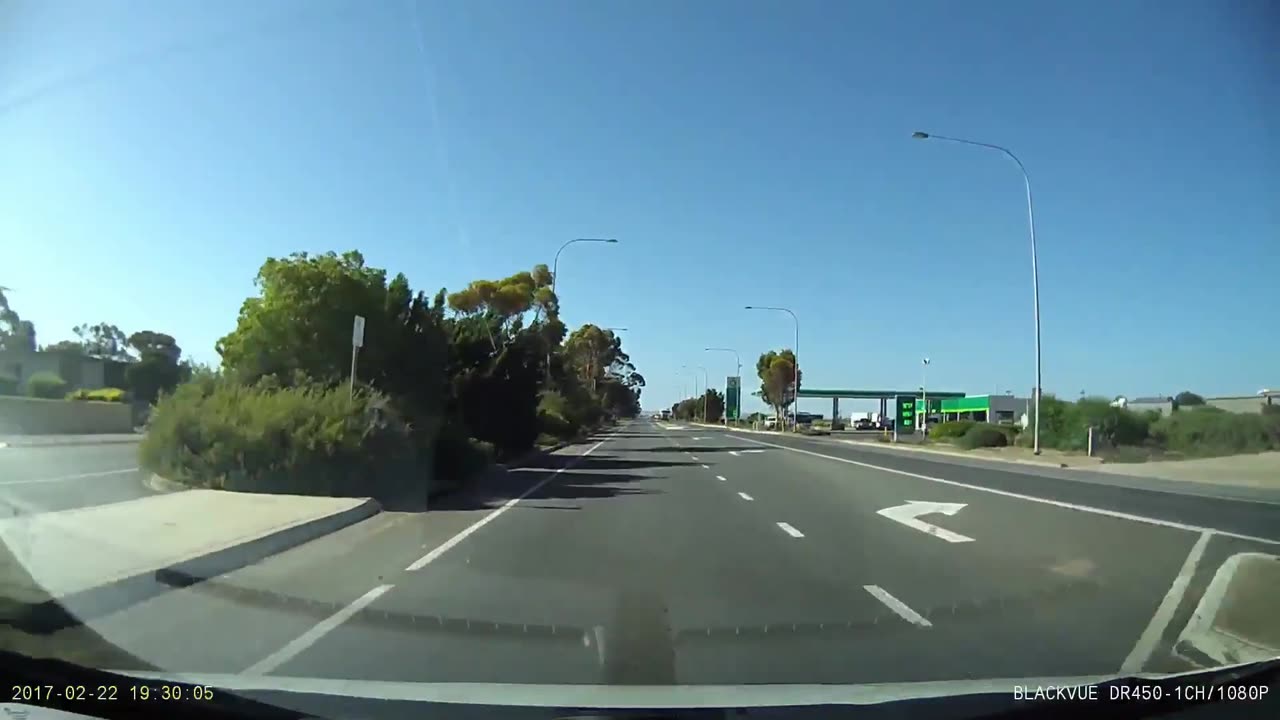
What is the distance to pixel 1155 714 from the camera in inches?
193

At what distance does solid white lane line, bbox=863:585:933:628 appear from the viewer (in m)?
7.86

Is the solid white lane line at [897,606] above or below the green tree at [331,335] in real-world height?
below

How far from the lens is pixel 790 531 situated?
14273 millimetres

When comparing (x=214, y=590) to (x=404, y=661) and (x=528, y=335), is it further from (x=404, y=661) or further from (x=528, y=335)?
(x=528, y=335)

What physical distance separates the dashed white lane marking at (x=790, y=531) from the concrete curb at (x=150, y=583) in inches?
261

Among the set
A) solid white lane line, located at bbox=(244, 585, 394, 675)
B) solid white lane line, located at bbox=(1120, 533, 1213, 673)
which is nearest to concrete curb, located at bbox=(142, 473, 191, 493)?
solid white lane line, located at bbox=(244, 585, 394, 675)

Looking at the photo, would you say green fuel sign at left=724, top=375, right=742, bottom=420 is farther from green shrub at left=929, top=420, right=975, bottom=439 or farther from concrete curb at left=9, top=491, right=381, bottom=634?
concrete curb at left=9, top=491, right=381, bottom=634

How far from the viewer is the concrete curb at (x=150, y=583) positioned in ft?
23.3

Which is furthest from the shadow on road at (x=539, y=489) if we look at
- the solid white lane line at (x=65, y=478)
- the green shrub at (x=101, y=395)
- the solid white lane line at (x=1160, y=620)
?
the green shrub at (x=101, y=395)

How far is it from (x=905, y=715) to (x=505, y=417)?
2959 centimetres

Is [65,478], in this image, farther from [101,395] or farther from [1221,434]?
[1221,434]

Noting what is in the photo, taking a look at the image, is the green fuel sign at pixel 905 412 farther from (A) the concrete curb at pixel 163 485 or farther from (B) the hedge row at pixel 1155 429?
(A) the concrete curb at pixel 163 485

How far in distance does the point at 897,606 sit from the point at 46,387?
199ft

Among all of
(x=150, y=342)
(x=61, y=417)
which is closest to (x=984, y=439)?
(x=61, y=417)
